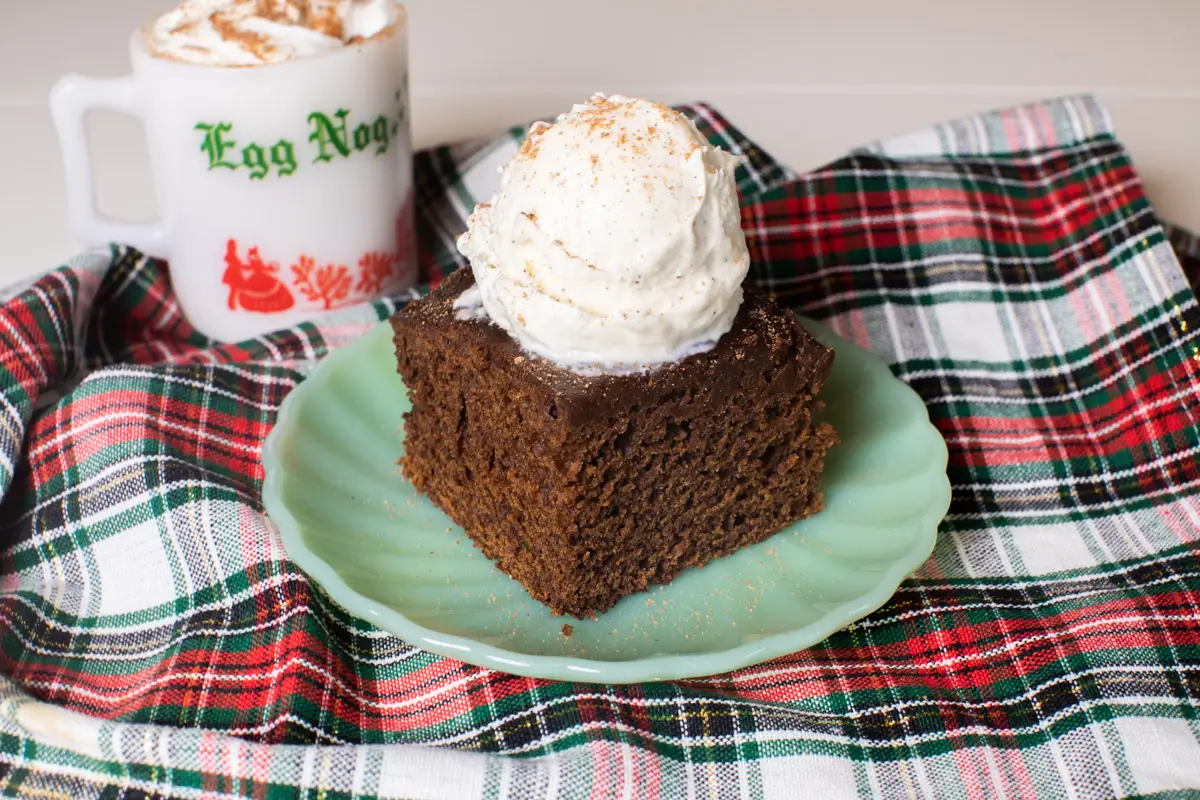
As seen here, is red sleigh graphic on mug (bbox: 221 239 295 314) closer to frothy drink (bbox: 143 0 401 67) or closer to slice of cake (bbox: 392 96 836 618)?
frothy drink (bbox: 143 0 401 67)

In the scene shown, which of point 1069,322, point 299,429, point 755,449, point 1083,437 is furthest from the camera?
point 1069,322

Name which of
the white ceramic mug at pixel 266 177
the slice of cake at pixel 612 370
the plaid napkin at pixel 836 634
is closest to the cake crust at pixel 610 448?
the slice of cake at pixel 612 370

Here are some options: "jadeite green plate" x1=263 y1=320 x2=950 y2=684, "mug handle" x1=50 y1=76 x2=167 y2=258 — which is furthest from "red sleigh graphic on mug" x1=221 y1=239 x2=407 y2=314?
"jadeite green plate" x1=263 y1=320 x2=950 y2=684

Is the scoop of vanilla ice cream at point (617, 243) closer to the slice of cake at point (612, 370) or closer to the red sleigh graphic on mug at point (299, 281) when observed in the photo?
the slice of cake at point (612, 370)

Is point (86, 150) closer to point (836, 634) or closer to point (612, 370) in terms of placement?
point (612, 370)

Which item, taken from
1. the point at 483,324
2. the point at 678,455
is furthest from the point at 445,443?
the point at 678,455

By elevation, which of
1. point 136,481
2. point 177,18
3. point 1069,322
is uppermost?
point 177,18

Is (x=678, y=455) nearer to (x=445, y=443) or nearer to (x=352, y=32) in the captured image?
(x=445, y=443)
